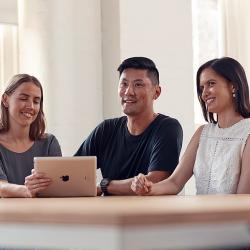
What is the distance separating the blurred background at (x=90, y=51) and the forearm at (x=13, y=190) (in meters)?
1.70

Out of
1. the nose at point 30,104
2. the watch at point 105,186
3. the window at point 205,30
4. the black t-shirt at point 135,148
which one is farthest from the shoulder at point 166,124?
the window at point 205,30

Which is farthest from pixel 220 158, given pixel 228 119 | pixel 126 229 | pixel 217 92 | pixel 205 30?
pixel 205 30

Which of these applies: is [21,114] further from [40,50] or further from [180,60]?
[180,60]

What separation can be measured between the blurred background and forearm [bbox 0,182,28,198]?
1.70m

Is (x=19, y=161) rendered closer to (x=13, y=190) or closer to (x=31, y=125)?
(x=31, y=125)

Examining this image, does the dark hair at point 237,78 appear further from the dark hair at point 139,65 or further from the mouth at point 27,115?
the mouth at point 27,115

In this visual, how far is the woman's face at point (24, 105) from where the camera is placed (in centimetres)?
299

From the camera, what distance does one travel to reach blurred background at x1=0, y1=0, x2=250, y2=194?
432cm

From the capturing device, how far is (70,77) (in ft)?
14.6

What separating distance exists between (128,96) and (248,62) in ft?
8.08

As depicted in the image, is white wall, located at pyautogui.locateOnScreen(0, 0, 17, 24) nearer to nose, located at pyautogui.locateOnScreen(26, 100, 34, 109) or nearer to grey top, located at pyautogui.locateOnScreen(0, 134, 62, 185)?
nose, located at pyautogui.locateOnScreen(26, 100, 34, 109)

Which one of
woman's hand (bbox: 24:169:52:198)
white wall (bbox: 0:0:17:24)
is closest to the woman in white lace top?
woman's hand (bbox: 24:169:52:198)

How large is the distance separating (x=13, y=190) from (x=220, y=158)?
0.93m

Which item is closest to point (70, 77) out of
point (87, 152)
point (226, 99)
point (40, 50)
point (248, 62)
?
point (40, 50)
